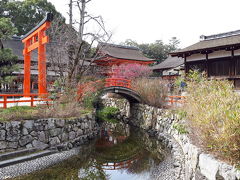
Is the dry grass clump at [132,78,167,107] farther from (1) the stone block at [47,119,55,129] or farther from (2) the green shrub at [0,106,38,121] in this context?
(2) the green shrub at [0,106,38,121]

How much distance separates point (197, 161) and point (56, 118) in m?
5.92

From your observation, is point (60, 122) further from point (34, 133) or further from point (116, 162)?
point (116, 162)

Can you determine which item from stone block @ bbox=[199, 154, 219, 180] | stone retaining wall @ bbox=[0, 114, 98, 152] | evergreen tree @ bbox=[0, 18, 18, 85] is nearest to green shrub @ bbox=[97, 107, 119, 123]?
stone retaining wall @ bbox=[0, 114, 98, 152]

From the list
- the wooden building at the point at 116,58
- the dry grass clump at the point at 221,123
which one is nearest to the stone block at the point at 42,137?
the dry grass clump at the point at 221,123

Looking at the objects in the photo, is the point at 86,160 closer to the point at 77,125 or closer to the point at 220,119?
the point at 77,125

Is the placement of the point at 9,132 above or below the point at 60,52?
below

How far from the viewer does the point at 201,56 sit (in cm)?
1469

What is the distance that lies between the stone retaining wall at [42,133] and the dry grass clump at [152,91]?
201 inches

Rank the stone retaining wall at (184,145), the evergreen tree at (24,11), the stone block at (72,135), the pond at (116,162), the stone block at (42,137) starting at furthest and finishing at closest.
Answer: the evergreen tree at (24,11), the stone block at (72,135), the stone block at (42,137), the pond at (116,162), the stone retaining wall at (184,145)

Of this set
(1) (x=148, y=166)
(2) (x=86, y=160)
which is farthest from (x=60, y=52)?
(1) (x=148, y=166)

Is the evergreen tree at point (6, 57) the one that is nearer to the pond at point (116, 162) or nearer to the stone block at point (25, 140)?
the stone block at point (25, 140)

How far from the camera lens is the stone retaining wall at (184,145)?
3.58 meters

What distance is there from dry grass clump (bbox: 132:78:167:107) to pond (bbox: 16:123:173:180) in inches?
103

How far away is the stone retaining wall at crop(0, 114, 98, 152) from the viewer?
7.18 meters
